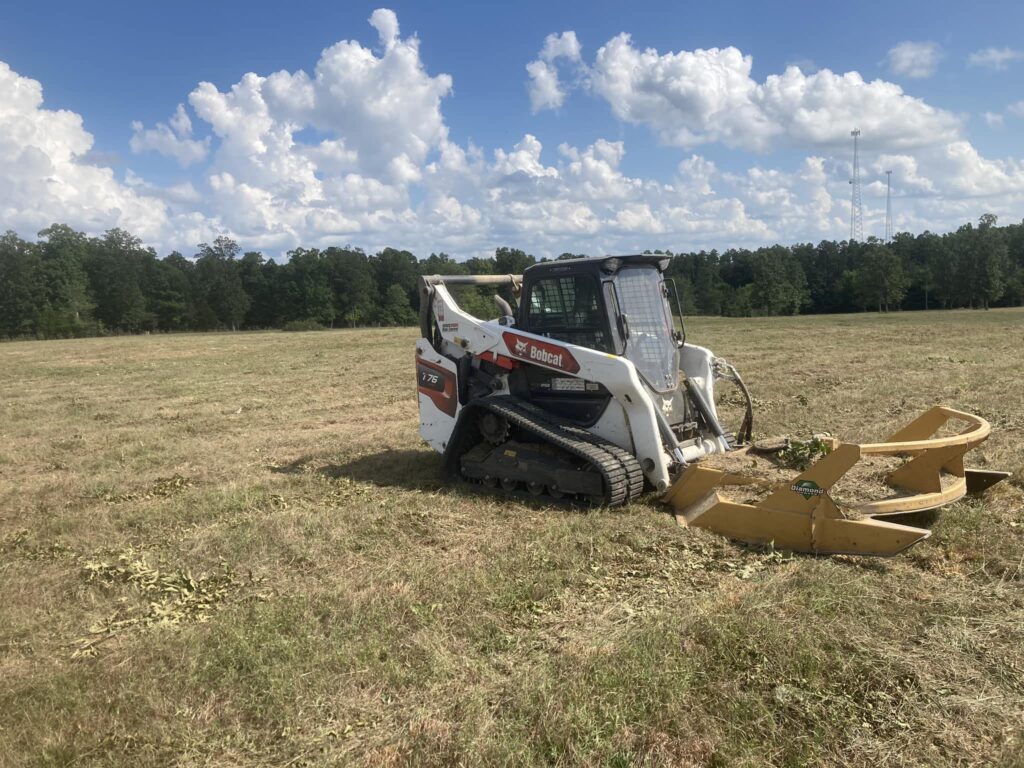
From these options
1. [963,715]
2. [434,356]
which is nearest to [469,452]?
[434,356]

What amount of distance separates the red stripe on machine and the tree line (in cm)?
5502

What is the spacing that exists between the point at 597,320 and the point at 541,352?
0.63m

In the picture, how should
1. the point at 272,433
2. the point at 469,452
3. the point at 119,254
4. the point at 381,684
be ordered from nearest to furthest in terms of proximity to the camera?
1. the point at 381,684
2. the point at 469,452
3. the point at 272,433
4. the point at 119,254

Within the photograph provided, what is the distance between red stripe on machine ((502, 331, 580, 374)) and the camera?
6.78 meters

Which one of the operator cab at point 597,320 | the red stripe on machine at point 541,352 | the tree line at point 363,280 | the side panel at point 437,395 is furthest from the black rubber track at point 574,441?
the tree line at point 363,280

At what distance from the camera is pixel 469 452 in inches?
306

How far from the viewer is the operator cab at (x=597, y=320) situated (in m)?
6.91

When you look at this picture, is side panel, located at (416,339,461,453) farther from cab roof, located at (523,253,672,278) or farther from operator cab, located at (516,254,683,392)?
cab roof, located at (523,253,672,278)

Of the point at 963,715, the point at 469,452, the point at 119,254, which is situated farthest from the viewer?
the point at 119,254

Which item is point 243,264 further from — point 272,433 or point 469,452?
point 469,452

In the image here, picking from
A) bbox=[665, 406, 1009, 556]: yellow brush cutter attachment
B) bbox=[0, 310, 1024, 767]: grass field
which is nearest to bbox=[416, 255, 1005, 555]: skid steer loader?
bbox=[665, 406, 1009, 556]: yellow brush cutter attachment

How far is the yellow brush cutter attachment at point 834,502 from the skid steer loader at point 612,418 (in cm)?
1

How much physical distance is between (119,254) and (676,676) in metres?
81.3

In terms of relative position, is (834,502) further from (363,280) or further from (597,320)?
(363,280)
